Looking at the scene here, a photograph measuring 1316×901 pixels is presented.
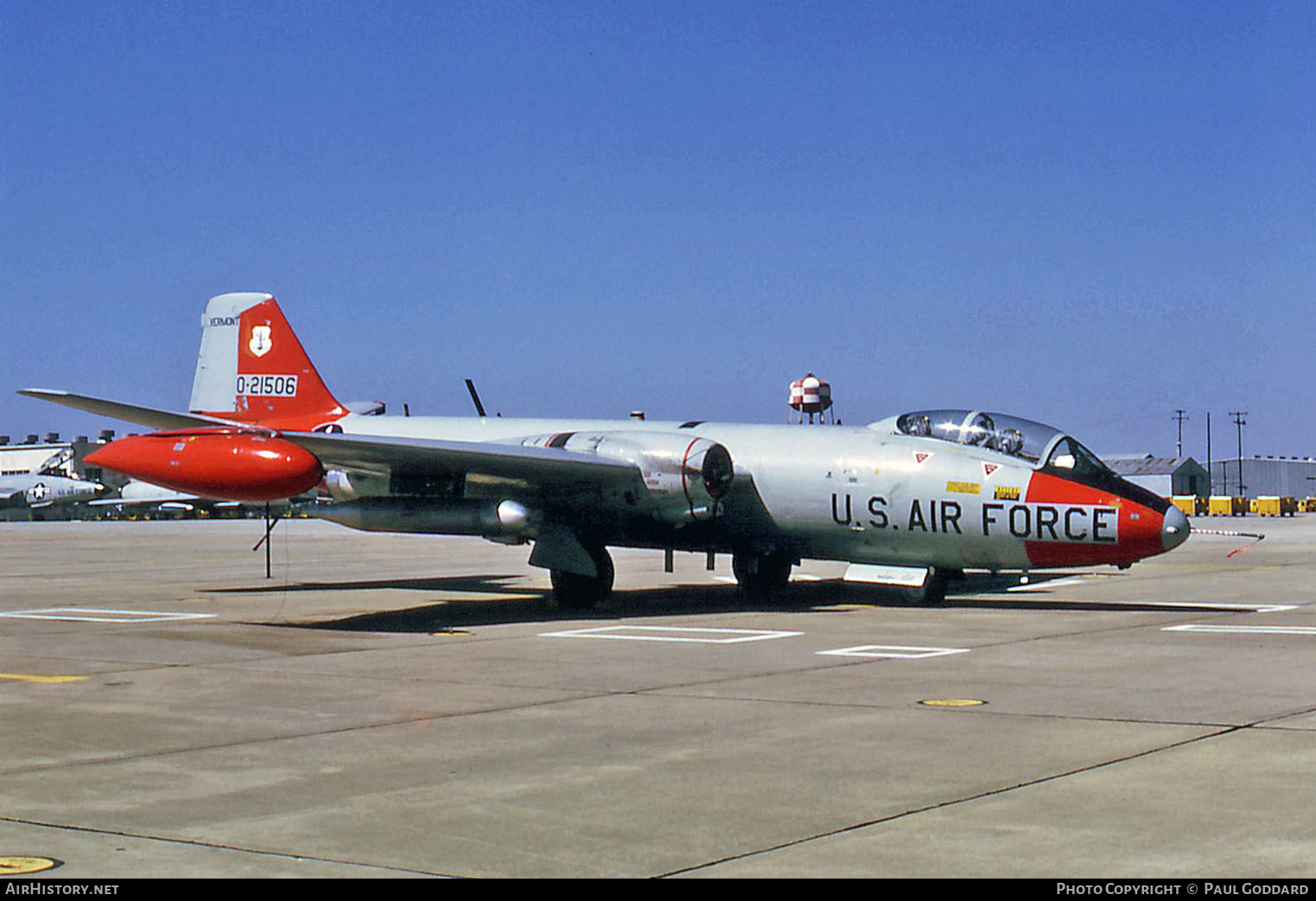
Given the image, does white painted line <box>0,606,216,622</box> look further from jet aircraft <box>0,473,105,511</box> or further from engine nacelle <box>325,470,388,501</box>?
jet aircraft <box>0,473,105,511</box>

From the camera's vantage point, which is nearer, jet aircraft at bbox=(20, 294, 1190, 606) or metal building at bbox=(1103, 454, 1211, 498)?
jet aircraft at bbox=(20, 294, 1190, 606)

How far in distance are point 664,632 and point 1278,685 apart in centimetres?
724

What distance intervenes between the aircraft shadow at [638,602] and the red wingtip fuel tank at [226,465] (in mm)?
1783

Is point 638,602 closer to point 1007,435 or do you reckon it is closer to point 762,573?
point 762,573

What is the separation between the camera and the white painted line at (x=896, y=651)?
1395cm

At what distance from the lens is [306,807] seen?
7281 millimetres

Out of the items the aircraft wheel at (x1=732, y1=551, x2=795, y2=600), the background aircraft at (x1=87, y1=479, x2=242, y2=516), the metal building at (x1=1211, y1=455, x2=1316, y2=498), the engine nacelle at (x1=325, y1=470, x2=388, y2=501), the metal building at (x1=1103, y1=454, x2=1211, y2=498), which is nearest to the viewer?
the engine nacelle at (x1=325, y1=470, x2=388, y2=501)

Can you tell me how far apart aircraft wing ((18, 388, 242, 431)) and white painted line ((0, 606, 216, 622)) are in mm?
2676

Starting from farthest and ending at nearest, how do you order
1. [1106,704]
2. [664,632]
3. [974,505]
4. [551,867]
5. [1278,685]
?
[974,505] → [664,632] → [1278,685] → [1106,704] → [551,867]

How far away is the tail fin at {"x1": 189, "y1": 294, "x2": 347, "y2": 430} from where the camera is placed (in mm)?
24641

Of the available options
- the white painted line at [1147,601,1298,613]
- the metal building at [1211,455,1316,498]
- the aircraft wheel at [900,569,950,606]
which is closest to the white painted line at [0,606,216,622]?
the aircraft wheel at [900,569,950,606]

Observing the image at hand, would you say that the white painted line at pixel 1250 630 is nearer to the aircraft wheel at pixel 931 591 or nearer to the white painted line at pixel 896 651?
the white painted line at pixel 896 651

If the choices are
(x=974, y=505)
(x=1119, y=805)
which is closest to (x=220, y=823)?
(x=1119, y=805)
